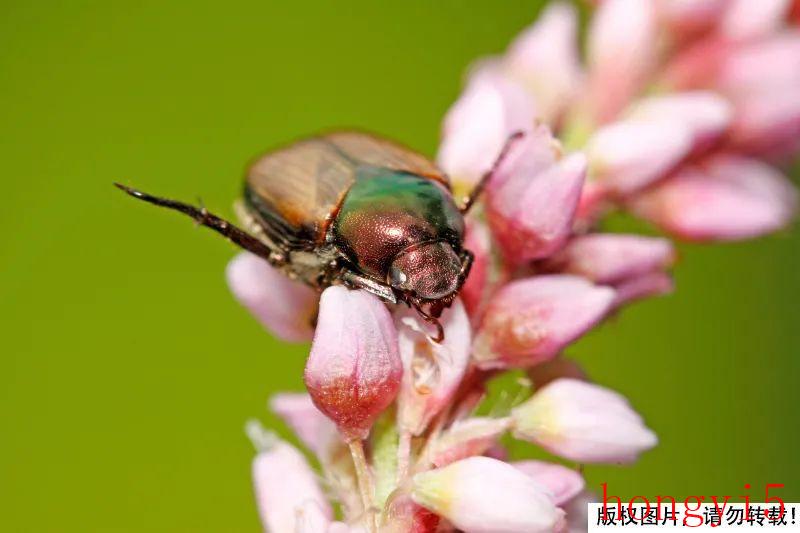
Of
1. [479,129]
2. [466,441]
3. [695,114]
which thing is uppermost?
[695,114]

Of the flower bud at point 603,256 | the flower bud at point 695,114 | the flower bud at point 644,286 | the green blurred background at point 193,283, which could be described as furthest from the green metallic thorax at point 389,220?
the green blurred background at point 193,283

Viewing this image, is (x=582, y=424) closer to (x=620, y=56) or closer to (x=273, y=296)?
(x=273, y=296)

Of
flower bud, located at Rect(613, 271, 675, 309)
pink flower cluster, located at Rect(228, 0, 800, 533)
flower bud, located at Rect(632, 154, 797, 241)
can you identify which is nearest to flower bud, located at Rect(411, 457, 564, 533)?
pink flower cluster, located at Rect(228, 0, 800, 533)

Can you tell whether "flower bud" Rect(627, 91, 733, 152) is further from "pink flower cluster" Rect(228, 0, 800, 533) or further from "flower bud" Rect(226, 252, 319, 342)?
"flower bud" Rect(226, 252, 319, 342)

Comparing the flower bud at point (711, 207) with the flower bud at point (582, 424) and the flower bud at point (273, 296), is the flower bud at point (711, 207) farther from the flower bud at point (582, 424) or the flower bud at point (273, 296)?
the flower bud at point (273, 296)

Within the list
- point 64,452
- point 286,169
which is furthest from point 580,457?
point 64,452

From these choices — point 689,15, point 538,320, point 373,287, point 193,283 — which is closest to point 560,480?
point 538,320
